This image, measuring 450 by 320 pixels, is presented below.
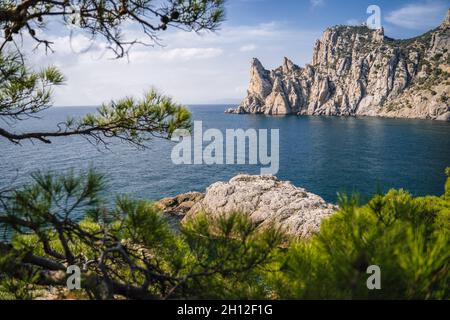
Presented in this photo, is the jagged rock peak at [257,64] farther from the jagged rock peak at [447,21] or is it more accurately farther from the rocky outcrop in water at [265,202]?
the rocky outcrop in water at [265,202]

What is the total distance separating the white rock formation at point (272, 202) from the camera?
66.6ft

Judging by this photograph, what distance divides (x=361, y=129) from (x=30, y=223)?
77.5 metres

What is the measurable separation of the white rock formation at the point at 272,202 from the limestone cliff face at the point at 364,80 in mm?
76576

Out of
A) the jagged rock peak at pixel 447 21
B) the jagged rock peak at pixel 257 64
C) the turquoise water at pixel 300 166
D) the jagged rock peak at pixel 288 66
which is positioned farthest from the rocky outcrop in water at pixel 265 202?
the jagged rock peak at pixel 288 66

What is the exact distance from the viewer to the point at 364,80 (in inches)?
4513

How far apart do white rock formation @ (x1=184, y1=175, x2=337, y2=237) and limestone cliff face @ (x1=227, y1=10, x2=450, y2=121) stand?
76576 millimetres

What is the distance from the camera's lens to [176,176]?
122 ft

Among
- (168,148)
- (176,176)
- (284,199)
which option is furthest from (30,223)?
(168,148)

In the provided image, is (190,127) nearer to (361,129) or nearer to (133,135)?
(133,135)

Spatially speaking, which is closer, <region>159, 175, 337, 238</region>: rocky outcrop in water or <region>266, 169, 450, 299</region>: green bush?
<region>266, 169, 450, 299</region>: green bush

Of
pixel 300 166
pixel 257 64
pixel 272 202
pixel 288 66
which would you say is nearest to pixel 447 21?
pixel 288 66

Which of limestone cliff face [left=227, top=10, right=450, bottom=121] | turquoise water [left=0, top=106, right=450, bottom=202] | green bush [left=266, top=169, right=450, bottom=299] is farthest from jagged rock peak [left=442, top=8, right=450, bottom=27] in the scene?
green bush [left=266, top=169, right=450, bottom=299]

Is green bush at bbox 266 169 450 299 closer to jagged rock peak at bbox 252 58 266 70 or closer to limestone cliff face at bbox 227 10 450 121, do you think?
limestone cliff face at bbox 227 10 450 121

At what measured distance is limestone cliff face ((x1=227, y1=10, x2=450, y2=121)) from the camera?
313ft
